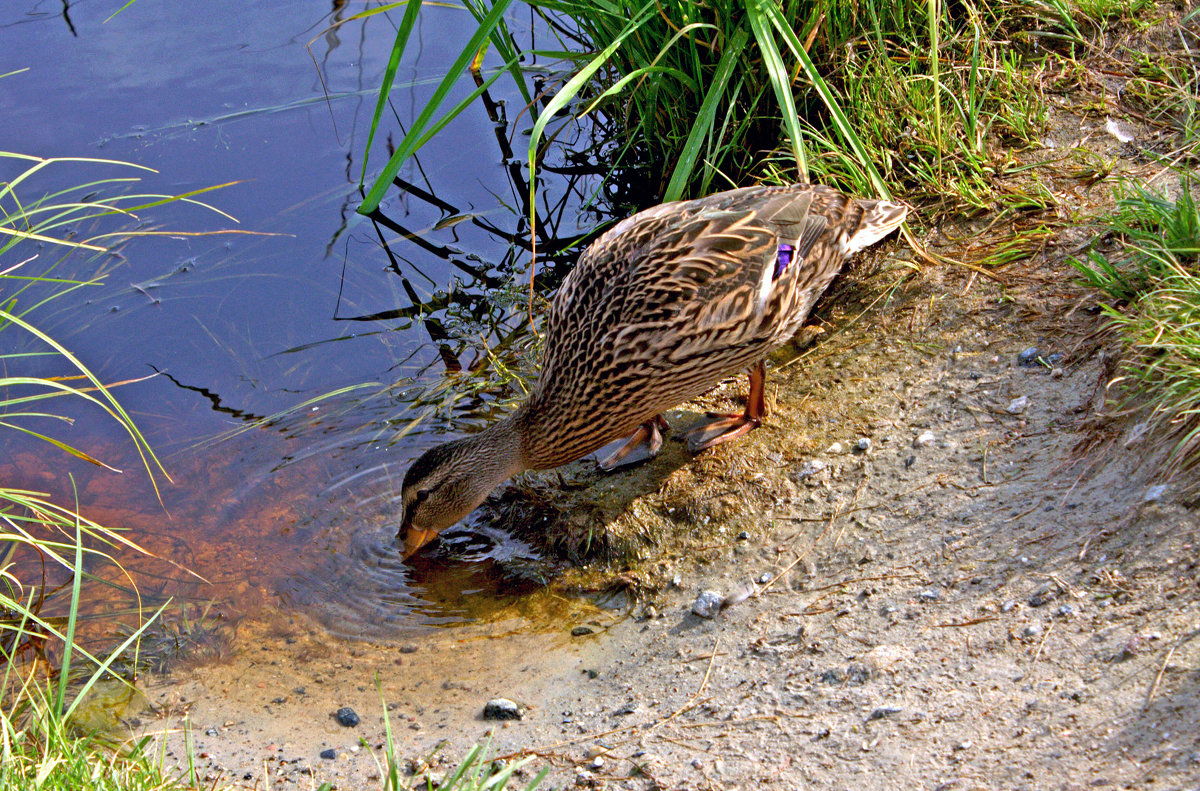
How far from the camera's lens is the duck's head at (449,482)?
403 cm

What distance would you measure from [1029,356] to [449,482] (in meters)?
2.43


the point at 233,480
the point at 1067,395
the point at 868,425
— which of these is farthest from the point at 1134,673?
the point at 233,480

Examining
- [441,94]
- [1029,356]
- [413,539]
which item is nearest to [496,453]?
[413,539]

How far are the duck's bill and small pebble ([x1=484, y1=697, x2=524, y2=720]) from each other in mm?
1076

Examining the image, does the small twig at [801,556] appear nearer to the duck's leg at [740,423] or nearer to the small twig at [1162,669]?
the duck's leg at [740,423]

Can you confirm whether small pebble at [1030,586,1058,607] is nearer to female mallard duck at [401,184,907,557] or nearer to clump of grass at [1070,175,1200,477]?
clump of grass at [1070,175,1200,477]

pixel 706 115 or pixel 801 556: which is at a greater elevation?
pixel 706 115

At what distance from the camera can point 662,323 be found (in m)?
3.80

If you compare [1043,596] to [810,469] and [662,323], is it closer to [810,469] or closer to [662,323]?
[810,469]

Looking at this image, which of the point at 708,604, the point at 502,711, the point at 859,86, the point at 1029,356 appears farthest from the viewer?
the point at 859,86

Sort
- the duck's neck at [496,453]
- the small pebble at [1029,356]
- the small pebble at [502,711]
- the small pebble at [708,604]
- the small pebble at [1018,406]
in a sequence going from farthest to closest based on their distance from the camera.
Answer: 1. the duck's neck at [496,453]
2. the small pebble at [1029,356]
3. the small pebble at [1018,406]
4. the small pebble at [708,604]
5. the small pebble at [502,711]

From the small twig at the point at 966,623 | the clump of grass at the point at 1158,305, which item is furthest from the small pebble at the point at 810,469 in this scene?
the clump of grass at the point at 1158,305

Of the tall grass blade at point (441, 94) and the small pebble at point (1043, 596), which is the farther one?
the tall grass blade at point (441, 94)

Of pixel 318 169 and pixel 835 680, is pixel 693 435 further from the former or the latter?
pixel 318 169
